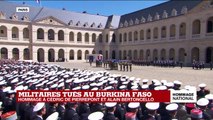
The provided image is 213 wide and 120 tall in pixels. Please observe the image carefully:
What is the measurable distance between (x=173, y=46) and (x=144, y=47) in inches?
390

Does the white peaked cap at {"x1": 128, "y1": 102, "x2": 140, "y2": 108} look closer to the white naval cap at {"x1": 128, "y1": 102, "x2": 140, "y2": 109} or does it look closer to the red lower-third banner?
the white naval cap at {"x1": 128, "y1": 102, "x2": 140, "y2": 109}

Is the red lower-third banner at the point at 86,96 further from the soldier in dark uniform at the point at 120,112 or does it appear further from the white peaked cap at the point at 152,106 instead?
the soldier in dark uniform at the point at 120,112

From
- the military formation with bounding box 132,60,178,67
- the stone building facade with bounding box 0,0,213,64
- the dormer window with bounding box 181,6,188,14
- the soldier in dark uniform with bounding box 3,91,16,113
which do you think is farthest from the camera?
the dormer window with bounding box 181,6,188,14

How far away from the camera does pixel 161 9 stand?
5234 cm

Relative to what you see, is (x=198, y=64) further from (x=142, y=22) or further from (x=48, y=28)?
(x=48, y=28)

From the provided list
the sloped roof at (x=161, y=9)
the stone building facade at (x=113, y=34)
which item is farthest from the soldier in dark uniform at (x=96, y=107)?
the sloped roof at (x=161, y=9)

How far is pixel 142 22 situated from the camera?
54.8 m

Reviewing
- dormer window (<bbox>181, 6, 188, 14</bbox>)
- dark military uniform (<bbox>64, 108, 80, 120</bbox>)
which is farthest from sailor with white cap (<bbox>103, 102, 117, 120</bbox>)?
dormer window (<bbox>181, 6, 188, 14</bbox>)

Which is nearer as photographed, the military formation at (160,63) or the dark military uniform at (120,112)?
the dark military uniform at (120,112)

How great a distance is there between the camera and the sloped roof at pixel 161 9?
145 feet

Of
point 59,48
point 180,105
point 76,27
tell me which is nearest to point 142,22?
point 76,27

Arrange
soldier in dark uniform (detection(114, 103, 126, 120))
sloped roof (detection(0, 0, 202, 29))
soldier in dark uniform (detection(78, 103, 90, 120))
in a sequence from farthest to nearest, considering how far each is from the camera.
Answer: sloped roof (detection(0, 0, 202, 29)) → soldier in dark uniform (detection(78, 103, 90, 120)) → soldier in dark uniform (detection(114, 103, 126, 120))

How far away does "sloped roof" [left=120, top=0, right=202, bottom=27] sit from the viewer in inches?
1734

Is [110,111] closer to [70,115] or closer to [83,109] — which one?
[70,115]
